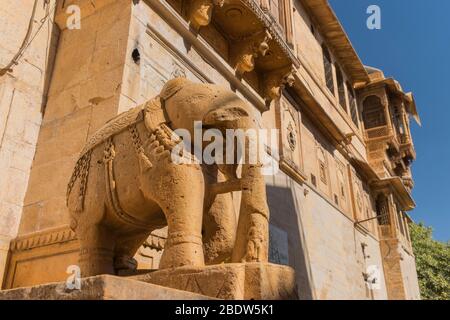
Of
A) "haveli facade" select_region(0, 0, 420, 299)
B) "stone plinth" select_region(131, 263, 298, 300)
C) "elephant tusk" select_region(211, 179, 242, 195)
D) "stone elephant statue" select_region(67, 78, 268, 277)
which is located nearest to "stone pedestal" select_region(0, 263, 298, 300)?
"stone plinth" select_region(131, 263, 298, 300)

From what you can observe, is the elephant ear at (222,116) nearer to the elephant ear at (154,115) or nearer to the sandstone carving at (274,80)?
the elephant ear at (154,115)

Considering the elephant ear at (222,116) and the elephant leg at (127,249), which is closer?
the elephant ear at (222,116)

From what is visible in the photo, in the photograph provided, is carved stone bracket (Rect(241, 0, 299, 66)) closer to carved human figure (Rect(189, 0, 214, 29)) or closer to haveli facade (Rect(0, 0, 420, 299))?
haveli facade (Rect(0, 0, 420, 299))

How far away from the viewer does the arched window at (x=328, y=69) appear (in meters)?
14.4

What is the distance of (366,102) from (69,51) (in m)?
16.9

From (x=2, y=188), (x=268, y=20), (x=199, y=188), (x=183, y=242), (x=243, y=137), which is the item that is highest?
(x=268, y=20)

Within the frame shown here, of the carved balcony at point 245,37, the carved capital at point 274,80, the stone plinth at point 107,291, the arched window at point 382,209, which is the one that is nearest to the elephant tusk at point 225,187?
the stone plinth at point 107,291

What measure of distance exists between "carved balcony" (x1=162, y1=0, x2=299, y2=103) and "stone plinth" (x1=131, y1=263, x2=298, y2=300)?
170 inches

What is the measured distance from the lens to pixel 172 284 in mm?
2113

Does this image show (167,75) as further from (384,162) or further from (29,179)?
(384,162)

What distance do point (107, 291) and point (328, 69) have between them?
47.0ft

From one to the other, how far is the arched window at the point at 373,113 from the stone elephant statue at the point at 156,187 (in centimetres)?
1757

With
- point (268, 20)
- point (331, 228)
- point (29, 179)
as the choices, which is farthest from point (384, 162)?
point (29, 179)

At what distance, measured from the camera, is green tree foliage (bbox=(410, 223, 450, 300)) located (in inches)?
912
